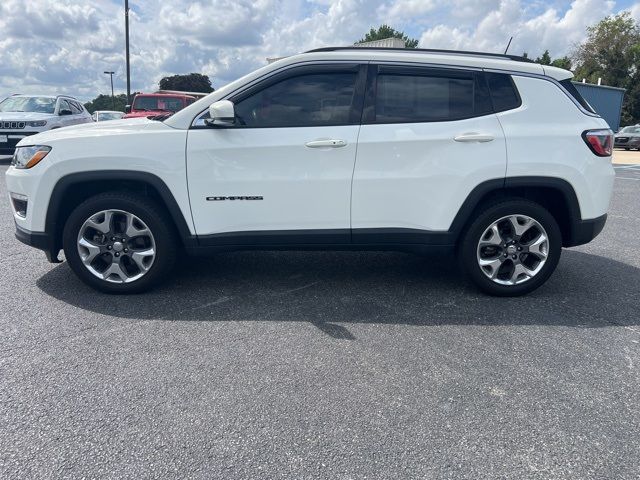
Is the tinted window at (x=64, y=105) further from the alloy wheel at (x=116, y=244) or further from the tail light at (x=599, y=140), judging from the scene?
the tail light at (x=599, y=140)

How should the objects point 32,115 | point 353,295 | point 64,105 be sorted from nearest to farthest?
1. point 353,295
2. point 32,115
3. point 64,105

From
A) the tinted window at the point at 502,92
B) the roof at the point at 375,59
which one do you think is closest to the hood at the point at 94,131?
the roof at the point at 375,59

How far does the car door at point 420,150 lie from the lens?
380 cm

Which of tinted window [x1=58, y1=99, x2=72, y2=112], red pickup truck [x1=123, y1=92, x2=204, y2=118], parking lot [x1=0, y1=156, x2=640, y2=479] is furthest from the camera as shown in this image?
red pickup truck [x1=123, y1=92, x2=204, y2=118]

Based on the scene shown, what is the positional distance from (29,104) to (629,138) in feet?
92.6

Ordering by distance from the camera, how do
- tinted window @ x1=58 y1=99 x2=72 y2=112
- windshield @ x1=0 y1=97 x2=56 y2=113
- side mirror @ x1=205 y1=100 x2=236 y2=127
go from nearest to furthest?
1. side mirror @ x1=205 y1=100 x2=236 y2=127
2. windshield @ x1=0 y1=97 x2=56 y2=113
3. tinted window @ x1=58 y1=99 x2=72 y2=112

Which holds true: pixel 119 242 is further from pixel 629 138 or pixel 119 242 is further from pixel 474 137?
pixel 629 138

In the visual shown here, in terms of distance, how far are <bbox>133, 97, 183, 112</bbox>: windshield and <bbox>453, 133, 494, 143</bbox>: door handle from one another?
42.5ft

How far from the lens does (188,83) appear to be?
64.0 metres

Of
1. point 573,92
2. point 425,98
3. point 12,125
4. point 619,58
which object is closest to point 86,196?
point 425,98

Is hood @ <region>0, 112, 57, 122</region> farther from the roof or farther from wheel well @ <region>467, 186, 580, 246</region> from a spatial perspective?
wheel well @ <region>467, 186, 580, 246</region>

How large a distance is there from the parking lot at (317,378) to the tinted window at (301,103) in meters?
1.39

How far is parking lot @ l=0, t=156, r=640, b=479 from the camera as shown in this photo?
2.22 meters

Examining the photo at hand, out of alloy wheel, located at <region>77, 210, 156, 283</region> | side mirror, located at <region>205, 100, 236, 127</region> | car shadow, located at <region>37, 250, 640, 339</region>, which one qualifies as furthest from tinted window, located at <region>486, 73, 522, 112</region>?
alloy wheel, located at <region>77, 210, 156, 283</region>
